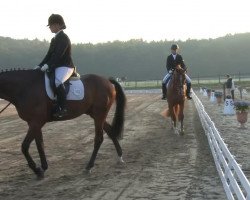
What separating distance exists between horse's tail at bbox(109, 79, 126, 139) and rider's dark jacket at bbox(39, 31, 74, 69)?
1767mm

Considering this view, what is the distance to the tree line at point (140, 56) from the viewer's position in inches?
4412

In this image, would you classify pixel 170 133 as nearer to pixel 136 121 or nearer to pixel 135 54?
pixel 136 121

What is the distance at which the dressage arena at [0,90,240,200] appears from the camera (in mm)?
7289

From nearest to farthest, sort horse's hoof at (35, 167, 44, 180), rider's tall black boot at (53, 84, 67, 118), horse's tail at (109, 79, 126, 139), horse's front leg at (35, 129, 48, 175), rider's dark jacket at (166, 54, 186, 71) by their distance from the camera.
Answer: horse's hoof at (35, 167, 44, 180) < horse's front leg at (35, 129, 48, 175) < rider's tall black boot at (53, 84, 67, 118) < horse's tail at (109, 79, 126, 139) < rider's dark jacket at (166, 54, 186, 71)

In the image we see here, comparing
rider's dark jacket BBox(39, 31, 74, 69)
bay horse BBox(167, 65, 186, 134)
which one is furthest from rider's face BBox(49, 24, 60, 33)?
bay horse BBox(167, 65, 186, 134)

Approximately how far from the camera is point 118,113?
1058 centimetres

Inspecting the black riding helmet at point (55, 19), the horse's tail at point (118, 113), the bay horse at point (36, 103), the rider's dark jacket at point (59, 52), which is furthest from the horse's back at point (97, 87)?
the black riding helmet at point (55, 19)

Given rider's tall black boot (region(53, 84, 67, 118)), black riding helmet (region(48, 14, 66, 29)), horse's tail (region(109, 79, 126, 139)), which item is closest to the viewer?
rider's tall black boot (region(53, 84, 67, 118))

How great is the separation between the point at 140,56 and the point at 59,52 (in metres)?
115

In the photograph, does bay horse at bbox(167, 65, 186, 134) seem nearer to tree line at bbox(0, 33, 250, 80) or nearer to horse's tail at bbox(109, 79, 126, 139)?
horse's tail at bbox(109, 79, 126, 139)

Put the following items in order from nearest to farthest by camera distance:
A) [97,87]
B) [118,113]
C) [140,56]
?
1. [97,87]
2. [118,113]
3. [140,56]

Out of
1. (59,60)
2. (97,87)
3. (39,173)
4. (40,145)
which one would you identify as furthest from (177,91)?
(39,173)

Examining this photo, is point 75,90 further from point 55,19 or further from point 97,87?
point 55,19

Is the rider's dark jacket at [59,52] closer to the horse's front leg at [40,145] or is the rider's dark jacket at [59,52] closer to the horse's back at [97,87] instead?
the horse's back at [97,87]
